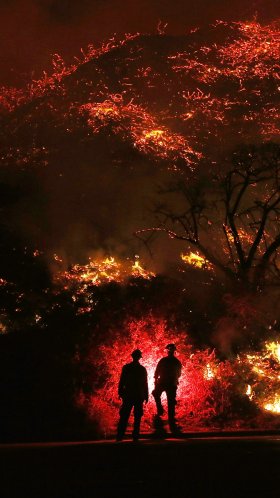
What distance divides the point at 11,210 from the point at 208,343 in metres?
10.1

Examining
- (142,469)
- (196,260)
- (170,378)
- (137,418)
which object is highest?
(196,260)

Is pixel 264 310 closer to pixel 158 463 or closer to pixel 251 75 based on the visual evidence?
pixel 251 75

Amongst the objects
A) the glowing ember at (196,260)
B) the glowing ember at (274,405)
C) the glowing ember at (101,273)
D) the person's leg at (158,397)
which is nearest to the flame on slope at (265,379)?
the glowing ember at (274,405)

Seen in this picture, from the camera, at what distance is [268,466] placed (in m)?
10.4

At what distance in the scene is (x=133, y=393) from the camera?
47.4 feet

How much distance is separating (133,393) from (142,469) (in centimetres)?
426

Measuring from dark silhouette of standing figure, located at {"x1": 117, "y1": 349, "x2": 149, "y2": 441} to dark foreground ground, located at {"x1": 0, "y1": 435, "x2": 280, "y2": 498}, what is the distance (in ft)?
1.67

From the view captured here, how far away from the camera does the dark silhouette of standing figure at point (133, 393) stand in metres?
14.5

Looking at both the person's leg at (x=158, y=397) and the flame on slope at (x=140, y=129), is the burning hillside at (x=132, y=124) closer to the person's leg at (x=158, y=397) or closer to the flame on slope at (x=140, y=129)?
the flame on slope at (x=140, y=129)

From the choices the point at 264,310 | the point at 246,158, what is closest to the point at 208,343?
the point at 264,310

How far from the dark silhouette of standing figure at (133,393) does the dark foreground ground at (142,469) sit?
1.67ft

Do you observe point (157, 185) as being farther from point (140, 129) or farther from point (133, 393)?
point (133, 393)

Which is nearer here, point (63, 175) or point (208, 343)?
point (208, 343)

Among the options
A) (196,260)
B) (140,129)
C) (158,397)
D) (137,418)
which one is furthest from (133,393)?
(140,129)
